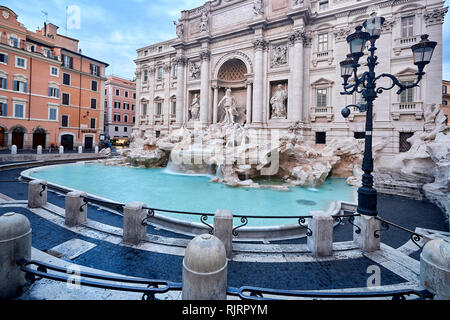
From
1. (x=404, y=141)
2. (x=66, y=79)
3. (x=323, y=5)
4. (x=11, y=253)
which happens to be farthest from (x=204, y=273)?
(x=66, y=79)

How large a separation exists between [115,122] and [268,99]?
3527 centimetres

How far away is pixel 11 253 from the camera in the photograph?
8.34 feet

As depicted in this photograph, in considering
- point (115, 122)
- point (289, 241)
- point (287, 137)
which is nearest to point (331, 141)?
point (287, 137)

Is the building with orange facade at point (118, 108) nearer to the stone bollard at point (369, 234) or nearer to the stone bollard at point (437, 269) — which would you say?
the stone bollard at point (369, 234)

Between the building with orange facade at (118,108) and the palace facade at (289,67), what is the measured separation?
18287mm

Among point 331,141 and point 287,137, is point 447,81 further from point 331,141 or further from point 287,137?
point 287,137

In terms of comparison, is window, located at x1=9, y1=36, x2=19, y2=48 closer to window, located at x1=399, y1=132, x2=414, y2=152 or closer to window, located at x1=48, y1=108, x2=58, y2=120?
window, located at x1=48, y1=108, x2=58, y2=120

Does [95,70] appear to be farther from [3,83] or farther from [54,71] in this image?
[3,83]

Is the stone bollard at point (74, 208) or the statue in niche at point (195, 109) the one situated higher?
the statue in niche at point (195, 109)

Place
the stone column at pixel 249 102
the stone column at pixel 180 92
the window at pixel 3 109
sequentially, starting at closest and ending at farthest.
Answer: the stone column at pixel 249 102
the window at pixel 3 109
the stone column at pixel 180 92

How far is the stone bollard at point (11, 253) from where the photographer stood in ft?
8.10

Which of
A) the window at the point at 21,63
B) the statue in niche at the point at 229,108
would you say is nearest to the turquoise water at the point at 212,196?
the statue in niche at the point at 229,108

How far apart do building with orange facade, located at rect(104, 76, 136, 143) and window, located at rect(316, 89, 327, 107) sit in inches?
1471

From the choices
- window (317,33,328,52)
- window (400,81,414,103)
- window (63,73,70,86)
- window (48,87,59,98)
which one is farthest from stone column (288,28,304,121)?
window (63,73,70,86)
